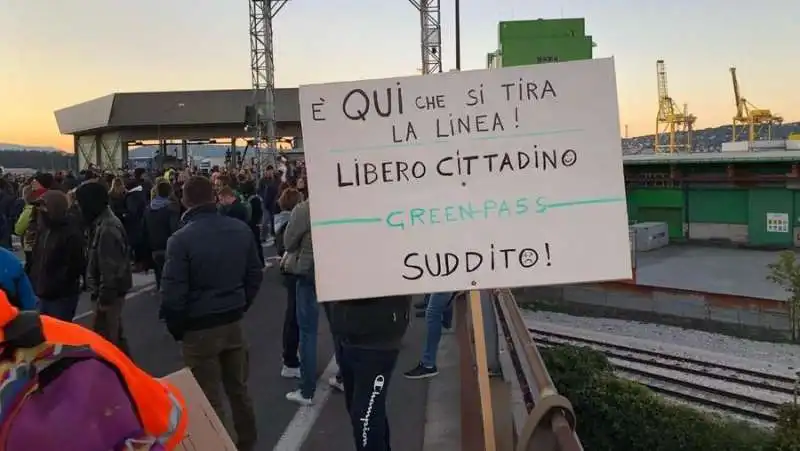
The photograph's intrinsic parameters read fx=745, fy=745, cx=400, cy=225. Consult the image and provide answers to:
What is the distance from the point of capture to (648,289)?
29719mm

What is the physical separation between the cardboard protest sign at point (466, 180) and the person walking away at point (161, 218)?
622cm

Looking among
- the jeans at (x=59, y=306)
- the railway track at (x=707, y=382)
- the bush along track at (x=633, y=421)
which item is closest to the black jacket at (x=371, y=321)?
the jeans at (x=59, y=306)

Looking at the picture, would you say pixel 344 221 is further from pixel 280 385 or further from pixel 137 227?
pixel 137 227

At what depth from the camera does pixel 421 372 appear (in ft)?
21.6

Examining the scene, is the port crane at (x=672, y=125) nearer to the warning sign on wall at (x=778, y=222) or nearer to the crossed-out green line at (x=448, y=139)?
the warning sign on wall at (x=778, y=222)

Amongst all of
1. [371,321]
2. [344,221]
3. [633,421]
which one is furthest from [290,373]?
[633,421]

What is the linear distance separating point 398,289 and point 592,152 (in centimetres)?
103

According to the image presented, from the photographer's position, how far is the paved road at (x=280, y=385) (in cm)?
526

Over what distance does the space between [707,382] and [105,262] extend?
17.3 metres

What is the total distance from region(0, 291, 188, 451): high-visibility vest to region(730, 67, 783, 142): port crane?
322ft

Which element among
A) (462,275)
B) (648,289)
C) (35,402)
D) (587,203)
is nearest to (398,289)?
(462,275)

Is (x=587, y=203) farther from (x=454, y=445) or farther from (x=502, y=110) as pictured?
(x=454, y=445)

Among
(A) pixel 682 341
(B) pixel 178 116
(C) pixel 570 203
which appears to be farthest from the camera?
(B) pixel 178 116

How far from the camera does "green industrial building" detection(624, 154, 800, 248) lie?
1588 inches
